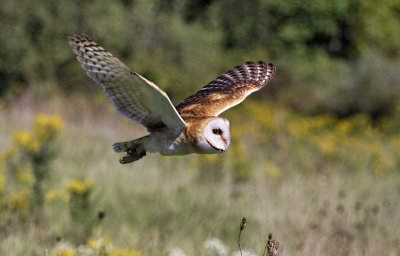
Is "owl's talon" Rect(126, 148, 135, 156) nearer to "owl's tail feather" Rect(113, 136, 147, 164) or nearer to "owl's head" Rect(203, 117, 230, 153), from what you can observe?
"owl's tail feather" Rect(113, 136, 147, 164)

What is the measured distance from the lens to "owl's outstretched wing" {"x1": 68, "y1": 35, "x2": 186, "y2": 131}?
3.02 meters

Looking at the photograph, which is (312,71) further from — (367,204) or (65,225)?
(65,225)

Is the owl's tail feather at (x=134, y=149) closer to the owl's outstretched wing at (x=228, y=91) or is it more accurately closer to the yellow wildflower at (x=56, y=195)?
the owl's outstretched wing at (x=228, y=91)

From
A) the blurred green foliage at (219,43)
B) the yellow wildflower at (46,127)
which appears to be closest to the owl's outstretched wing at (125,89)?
the yellow wildflower at (46,127)

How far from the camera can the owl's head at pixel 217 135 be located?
10.3 feet

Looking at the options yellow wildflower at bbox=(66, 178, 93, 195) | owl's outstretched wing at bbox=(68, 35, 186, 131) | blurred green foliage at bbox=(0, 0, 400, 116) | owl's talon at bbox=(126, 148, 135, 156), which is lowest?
yellow wildflower at bbox=(66, 178, 93, 195)

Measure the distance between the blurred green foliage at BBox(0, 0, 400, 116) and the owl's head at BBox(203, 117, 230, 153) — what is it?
8081mm

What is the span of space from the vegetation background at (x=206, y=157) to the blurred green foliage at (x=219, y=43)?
44mm

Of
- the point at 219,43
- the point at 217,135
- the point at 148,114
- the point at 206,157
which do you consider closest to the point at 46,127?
the point at 148,114

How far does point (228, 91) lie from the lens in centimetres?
406

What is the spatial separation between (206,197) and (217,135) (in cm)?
278

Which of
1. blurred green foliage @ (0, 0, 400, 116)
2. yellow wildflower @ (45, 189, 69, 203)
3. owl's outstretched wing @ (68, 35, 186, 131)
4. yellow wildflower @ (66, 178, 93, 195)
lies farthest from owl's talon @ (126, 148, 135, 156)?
blurred green foliage @ (0, 0, 400, 116)

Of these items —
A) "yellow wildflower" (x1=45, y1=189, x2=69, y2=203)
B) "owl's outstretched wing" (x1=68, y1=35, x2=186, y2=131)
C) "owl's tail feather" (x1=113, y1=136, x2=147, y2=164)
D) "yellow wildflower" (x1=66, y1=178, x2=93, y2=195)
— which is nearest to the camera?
"owl's outstretched wing" (x1=68, y1=35, x2=186, y2=131)

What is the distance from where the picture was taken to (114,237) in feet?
15.5
